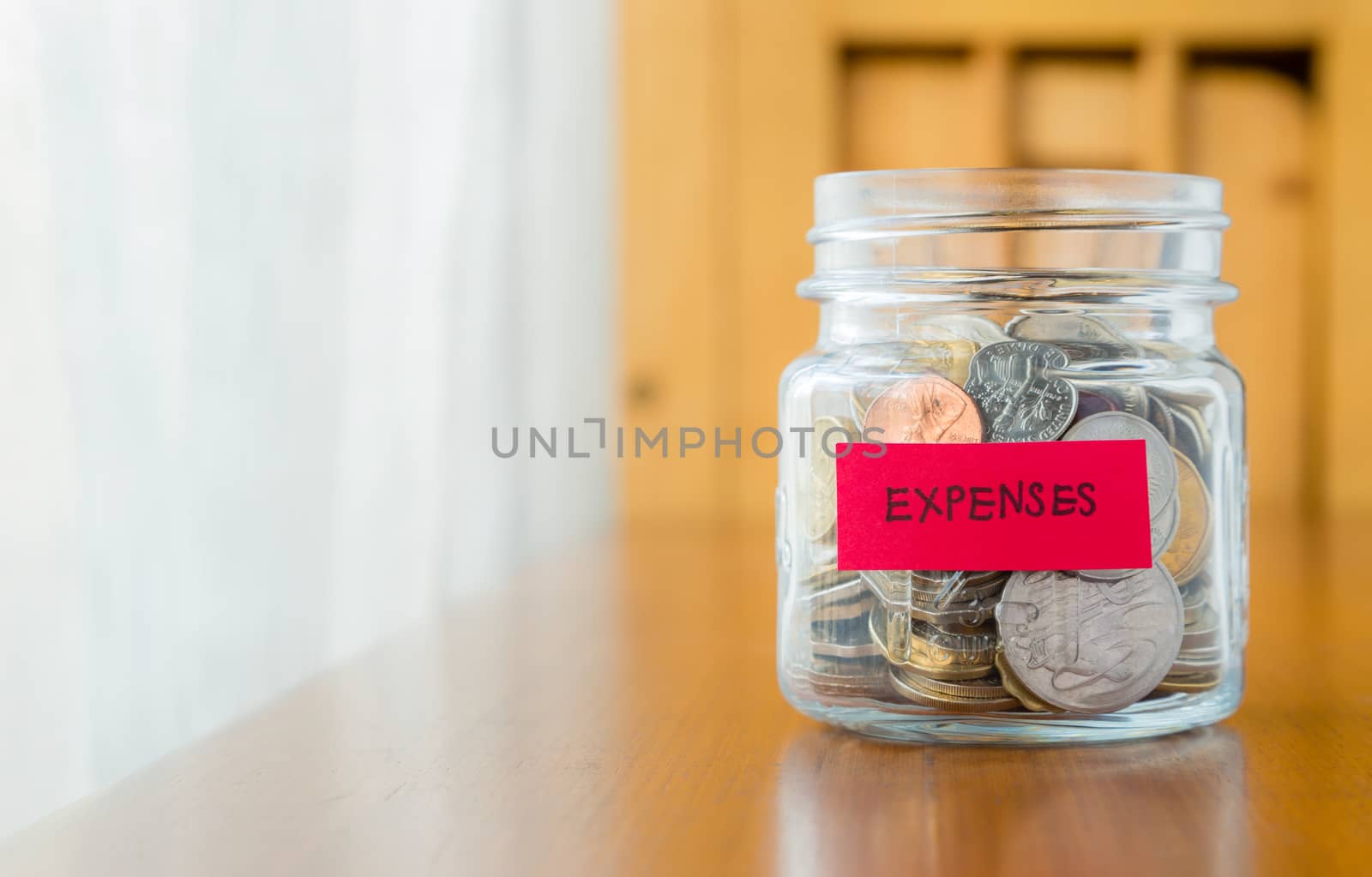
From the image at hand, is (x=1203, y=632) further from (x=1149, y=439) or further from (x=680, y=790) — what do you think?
(x=680, y=790)

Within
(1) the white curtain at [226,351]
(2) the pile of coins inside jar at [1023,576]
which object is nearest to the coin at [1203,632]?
(2) the pile of coins inside jar at [1023,576]

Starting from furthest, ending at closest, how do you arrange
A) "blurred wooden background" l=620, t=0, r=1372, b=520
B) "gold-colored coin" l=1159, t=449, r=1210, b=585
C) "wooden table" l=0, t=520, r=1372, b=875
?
"blurred wooden background" l=620, t=0, r=1372, b=520 < "gold-colored coin" l=1159, t=449, r=1210, b=585 < "wooden table" l=0, t=520, r=1372, b=875

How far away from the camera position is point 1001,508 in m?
0.51

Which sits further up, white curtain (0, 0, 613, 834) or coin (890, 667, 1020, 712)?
white curtain (0, 0, 613, 834)

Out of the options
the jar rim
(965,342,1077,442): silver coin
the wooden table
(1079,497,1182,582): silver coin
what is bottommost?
the wooden table

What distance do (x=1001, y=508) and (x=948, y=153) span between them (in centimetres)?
162

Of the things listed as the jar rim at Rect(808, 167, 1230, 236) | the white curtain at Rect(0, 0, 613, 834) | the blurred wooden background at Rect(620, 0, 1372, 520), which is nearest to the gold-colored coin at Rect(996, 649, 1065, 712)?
the jar rim at Rect(808, 167, 1230, 236)

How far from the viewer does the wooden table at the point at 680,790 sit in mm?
421

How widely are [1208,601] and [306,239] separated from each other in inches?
26.4

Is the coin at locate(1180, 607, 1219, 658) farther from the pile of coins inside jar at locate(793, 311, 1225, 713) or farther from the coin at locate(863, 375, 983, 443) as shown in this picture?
the coin at locate(863, 375, 983, 443)

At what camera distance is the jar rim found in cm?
55

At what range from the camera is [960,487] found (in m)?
0.52

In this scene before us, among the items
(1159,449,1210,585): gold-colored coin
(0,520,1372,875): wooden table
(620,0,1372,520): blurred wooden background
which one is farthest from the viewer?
(620,0,1372,520): blurred wooden background

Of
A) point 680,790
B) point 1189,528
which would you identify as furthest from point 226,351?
point 1189,528
